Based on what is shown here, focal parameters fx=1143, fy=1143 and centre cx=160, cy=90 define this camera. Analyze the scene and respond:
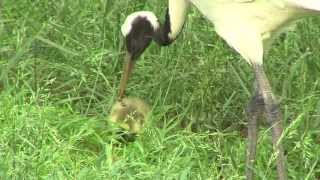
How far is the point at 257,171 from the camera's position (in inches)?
213

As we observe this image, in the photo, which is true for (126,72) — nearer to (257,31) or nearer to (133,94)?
(133,94)

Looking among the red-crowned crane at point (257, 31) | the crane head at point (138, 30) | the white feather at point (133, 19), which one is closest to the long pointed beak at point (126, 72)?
the crane head at point (138, 30)

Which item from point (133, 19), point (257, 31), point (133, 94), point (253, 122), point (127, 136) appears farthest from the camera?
point (133, 94)

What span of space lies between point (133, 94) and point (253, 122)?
985 millimetres

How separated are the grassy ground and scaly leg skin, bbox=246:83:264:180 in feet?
0.26

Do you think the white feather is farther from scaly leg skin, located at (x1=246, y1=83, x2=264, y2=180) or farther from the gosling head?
scaly leg skin, located at (x1=246, y1=83, x2=264, y2=180)

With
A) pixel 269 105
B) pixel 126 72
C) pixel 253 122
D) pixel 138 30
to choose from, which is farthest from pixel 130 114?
pixel 269 105

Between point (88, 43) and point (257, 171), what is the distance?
68.3 inches

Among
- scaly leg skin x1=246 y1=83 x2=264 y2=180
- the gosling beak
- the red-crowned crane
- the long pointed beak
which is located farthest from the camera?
the long pointed beak

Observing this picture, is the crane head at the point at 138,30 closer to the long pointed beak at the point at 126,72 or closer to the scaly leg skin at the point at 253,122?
the long pointed beak at the point at 126,72

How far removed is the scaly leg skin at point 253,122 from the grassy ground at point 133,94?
8 cm

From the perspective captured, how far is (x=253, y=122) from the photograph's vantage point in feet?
18.6

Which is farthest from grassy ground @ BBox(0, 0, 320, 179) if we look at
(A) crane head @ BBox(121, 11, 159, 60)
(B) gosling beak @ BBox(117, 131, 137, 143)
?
(A) crane head @ BBox(121, 11, 159, 60)

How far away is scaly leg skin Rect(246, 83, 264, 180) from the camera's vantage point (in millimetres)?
5523
